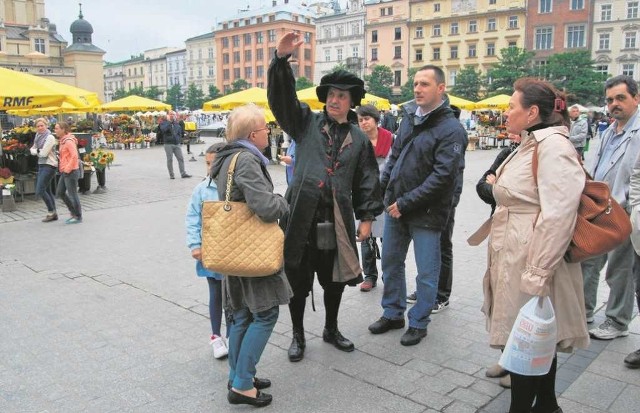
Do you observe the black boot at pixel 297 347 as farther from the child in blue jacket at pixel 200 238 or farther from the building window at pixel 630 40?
the building window at pixel 630 40

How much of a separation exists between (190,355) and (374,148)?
9.08 ft

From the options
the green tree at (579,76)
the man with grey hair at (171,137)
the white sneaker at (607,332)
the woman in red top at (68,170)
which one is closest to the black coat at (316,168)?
the white sneaker at (607,332)

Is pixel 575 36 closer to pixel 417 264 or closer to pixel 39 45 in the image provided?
pixel 39 45

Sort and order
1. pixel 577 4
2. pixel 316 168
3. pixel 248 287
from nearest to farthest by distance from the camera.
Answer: pixel 248 287 → pixel 316 168 → pixel 577 4

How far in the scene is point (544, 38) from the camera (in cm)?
6969

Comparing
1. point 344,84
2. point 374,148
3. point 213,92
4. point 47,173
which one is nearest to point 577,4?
point 213,92

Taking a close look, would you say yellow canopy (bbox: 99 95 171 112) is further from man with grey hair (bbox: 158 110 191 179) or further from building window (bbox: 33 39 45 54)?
building window (bbox: 33 39 45 54)

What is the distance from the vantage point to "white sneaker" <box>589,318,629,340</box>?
166 inches

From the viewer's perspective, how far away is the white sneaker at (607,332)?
421 centimetres

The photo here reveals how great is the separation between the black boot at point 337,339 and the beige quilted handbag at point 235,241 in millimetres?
1327

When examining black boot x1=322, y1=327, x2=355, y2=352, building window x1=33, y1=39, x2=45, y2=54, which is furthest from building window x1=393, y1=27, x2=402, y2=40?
black boot x1=322, y1=327, x2=355, y2=352

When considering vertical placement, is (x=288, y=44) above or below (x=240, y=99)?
below

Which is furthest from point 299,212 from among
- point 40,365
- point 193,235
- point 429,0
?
point 429,0

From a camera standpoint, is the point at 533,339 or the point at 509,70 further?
the point at 509,70
